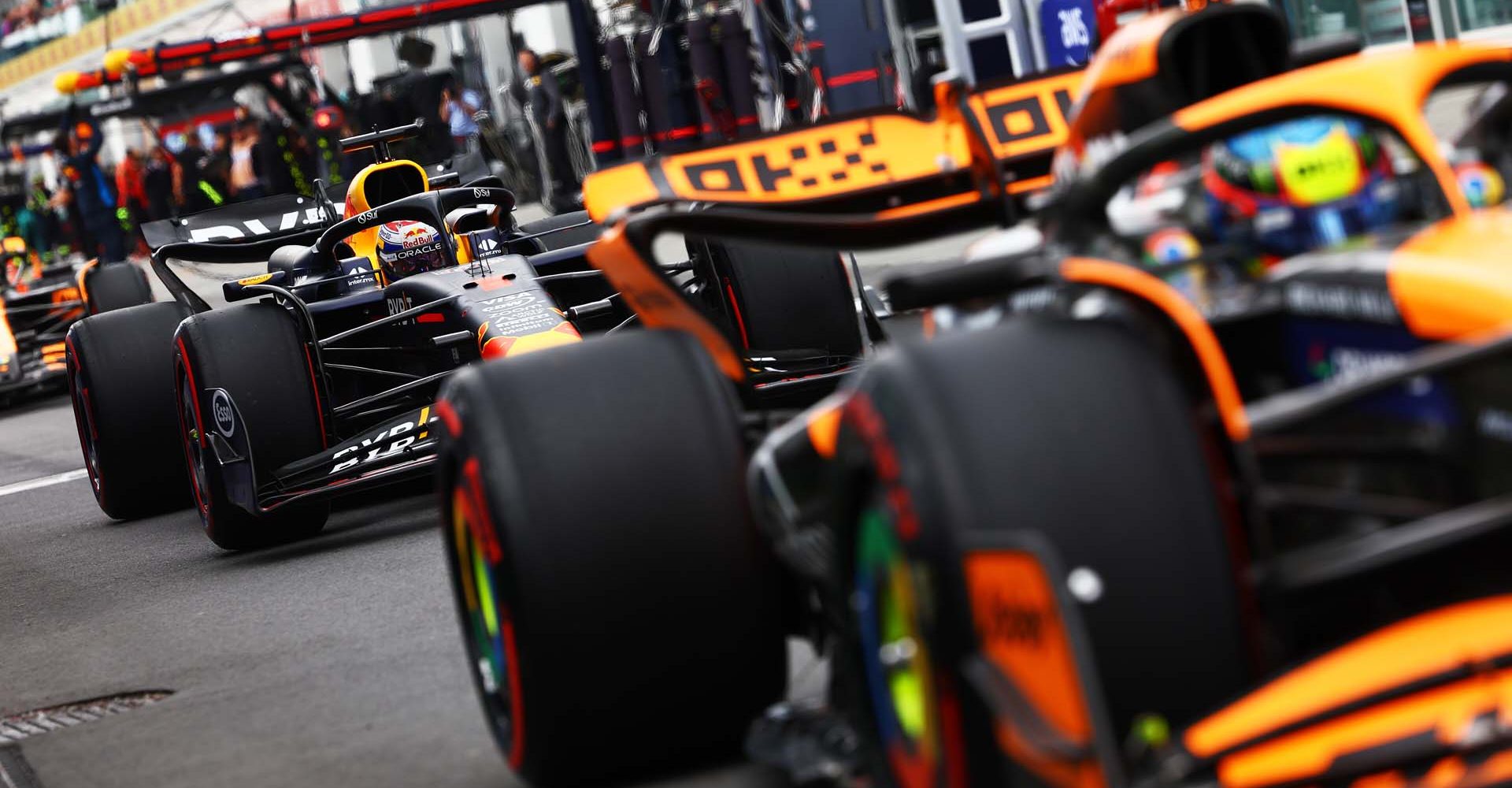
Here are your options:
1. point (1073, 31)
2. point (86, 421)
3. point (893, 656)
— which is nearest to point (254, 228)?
point (86, 421)

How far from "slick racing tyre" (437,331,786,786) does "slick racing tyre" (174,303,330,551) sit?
429 cm

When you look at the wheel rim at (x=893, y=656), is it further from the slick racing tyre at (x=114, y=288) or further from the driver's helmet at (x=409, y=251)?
the slick racing tyre at (x=114, y=288)

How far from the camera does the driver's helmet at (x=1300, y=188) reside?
3.41m

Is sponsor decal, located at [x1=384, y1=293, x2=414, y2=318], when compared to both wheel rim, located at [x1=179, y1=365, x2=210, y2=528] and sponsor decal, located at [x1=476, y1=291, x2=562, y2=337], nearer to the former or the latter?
sponsor decal, located at [x1=476, y1=291, x2=562, y2=337]

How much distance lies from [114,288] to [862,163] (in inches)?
513

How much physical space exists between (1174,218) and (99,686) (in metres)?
3.90

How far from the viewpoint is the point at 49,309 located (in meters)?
18.8

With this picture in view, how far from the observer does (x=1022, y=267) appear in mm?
3178

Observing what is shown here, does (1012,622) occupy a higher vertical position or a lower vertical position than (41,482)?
higher

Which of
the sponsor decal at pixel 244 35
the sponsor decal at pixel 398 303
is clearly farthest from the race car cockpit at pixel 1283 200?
the sponsor decal at pixel 244 35

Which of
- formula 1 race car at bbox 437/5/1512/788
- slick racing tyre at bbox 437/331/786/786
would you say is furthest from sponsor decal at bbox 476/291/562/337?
slick racing tyre at bbox 437/331/786/786

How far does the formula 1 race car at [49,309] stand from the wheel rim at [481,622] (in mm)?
12643

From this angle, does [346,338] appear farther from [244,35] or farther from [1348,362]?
[244,35]

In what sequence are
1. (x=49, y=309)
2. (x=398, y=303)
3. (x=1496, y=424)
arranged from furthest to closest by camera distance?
(x=49, y=309), (x=398, y=303), (x=1496, y=424)
